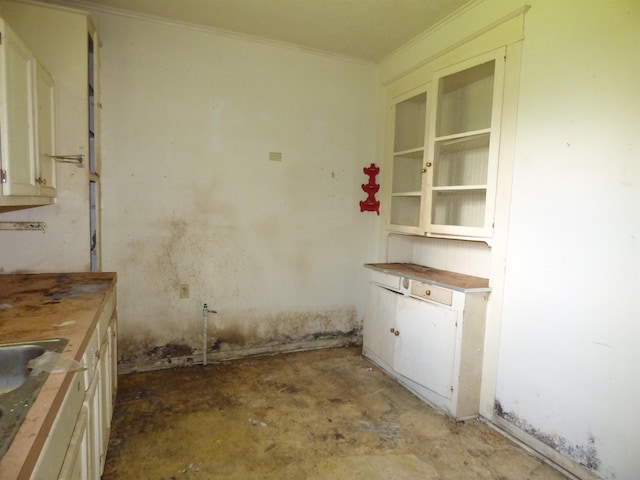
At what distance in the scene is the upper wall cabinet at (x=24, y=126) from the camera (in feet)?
4.43

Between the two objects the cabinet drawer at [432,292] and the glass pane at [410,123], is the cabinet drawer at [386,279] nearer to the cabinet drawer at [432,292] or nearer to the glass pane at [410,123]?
the cabinet drawer at [432,292]

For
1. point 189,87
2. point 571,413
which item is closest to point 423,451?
point 571,413

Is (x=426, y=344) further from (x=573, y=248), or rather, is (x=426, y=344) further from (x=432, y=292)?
(x=573, y=248)

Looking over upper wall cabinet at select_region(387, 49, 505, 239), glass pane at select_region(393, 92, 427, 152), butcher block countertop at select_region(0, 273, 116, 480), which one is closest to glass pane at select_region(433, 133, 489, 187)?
upper wall cabinet at select_region(387, 49, 505, 239)

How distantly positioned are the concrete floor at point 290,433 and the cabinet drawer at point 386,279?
2.31 ft

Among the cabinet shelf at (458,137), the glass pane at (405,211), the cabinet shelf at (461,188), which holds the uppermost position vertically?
the cabinet shelf at (458,137)

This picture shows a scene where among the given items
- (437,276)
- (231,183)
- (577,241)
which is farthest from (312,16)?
(577,241)

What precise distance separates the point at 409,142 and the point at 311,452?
2.32m

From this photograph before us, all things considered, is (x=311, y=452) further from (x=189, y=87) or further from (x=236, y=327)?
(x=189, y=87)

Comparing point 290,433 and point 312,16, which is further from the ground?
point 312,16

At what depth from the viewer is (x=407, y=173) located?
296 cm

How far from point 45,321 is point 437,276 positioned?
2.20 m

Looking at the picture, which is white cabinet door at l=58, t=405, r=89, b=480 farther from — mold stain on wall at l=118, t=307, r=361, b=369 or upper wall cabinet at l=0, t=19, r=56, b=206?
mold stain on wall at l=118, t=307, r=361, b=369

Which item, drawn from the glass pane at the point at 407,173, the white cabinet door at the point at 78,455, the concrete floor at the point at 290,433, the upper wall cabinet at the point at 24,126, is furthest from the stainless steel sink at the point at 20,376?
the glass pane at the point at 407,173
